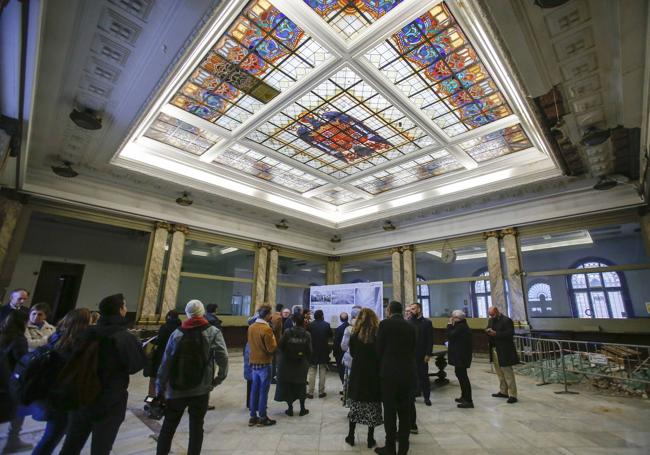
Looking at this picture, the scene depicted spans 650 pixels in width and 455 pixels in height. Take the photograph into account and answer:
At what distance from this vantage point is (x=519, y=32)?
3891 millimetres

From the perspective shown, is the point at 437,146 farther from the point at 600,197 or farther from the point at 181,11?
the point at 181,11

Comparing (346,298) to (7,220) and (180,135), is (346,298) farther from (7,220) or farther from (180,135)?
(7,220)

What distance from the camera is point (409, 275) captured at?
11914mm

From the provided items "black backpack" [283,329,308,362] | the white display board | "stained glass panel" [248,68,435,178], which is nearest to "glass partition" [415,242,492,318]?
the white display board

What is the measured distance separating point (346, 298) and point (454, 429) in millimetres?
5630

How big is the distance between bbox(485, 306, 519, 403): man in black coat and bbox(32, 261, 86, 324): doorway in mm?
Result: 13020

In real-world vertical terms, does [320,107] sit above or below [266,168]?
above

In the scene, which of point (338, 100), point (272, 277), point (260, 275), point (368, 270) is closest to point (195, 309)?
point (338, 100)

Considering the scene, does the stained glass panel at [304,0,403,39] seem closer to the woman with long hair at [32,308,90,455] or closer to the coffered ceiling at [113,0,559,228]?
the coffered ceiling at [113,0,559,228]

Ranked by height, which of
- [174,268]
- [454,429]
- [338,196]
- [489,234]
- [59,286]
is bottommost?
[454,429]

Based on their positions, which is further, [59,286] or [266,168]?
[59,286]

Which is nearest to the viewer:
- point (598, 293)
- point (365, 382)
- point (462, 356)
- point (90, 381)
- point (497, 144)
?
point (90, 381)

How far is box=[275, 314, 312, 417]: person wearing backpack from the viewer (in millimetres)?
4555

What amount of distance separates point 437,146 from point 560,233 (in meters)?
4.65
